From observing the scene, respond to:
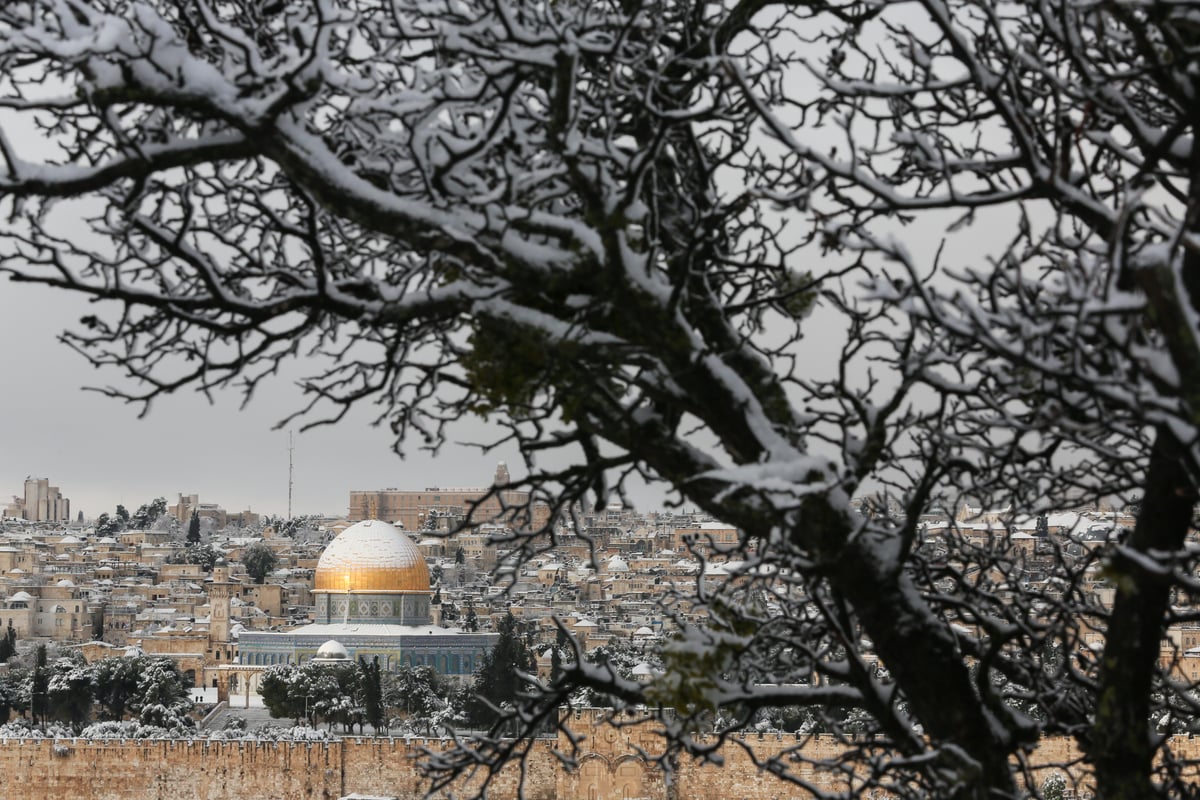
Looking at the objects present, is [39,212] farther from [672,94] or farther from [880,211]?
[880,211]

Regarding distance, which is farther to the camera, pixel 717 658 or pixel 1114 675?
pixel 717 658

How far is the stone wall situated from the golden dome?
1003 inches

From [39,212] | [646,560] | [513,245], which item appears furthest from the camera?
[646,560]

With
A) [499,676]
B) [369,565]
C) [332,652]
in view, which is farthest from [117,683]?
[369,565]

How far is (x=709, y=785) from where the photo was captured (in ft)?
131

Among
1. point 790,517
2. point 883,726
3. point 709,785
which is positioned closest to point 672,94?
point 790,517

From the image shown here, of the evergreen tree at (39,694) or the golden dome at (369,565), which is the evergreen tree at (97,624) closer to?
the golden dome at (369,565)

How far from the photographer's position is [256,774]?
4050 centimetres

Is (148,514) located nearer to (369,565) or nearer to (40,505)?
(40,505)

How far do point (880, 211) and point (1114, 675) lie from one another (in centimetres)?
113

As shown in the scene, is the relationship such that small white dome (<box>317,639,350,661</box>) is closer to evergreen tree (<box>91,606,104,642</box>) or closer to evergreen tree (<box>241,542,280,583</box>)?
evergreen tree (<box>91,606,104,642</box>)

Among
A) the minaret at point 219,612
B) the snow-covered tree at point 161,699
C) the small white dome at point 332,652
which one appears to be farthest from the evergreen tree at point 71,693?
the minaret at point 219,612

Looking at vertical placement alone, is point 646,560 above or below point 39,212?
above

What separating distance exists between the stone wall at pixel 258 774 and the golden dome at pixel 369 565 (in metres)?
25.5
